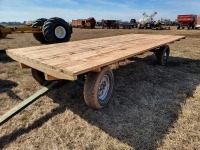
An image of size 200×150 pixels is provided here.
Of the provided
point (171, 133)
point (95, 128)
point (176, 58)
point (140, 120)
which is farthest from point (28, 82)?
point (176, 58)

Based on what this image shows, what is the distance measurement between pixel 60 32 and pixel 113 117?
263 inches

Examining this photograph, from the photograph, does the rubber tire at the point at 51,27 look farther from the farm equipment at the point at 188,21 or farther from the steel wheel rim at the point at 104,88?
the farm equipment at the point at 188,21

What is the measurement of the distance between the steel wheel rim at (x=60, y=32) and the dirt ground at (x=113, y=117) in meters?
4.08

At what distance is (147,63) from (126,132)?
4.20 m

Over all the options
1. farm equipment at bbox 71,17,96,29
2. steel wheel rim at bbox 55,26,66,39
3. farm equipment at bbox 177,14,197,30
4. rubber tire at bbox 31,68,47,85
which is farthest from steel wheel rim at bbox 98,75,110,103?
farm equipment at bbox 71,17,96,29

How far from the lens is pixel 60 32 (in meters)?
9.30

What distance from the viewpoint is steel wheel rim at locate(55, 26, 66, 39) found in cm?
912

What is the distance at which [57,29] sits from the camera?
912 cm

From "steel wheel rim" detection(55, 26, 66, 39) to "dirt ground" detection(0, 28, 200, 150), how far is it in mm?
4079

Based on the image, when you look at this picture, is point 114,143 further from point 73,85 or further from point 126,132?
point 73,85

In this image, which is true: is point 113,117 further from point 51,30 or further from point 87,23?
point 87,23

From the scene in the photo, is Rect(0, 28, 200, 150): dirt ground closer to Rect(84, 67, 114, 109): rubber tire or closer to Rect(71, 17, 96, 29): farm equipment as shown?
Rect(84, 67, 114, 109): rubber tire

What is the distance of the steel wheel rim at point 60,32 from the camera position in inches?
359

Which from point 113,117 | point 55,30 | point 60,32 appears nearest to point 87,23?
point 60,32
